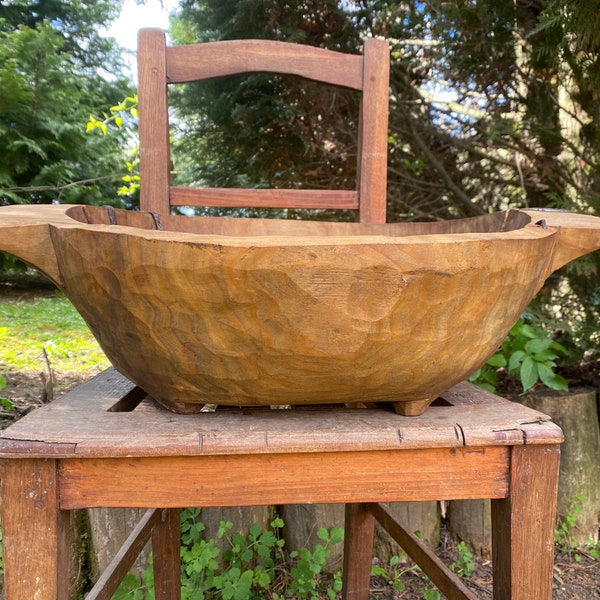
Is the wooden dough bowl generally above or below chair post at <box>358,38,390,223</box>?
below

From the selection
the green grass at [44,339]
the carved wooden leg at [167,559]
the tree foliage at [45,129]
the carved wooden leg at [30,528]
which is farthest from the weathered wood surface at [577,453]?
the tree foliage at [45,129]

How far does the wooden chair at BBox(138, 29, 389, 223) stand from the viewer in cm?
111

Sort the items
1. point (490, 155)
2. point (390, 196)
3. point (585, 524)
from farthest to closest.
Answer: point (390, 196), point (490, 155), point (585, 524)

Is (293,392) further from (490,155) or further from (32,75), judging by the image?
(32,75)

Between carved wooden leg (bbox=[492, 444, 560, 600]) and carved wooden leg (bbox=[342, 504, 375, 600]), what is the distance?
2.11 ft

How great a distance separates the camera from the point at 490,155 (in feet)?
6.50

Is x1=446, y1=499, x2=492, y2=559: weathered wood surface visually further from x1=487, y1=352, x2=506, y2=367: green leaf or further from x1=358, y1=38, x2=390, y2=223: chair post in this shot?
x1=358, y1=38, x2=390, y2=223: chair post

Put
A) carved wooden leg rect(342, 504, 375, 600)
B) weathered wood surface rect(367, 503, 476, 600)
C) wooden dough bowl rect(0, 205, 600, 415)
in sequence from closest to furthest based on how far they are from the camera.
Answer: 1. wooden dough bowl rect(0, 205, 600, 415)
2. weathered wood surface rect(367, 503, 476, 600)
3. carved wooden leg rect(342, 504, 375, 600)

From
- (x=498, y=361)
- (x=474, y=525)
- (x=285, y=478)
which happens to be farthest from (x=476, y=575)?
(x=285, y=478)

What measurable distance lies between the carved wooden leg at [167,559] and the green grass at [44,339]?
0.77 m

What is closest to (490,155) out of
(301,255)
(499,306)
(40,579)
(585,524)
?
(585,524)

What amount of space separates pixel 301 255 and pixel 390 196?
1807mm

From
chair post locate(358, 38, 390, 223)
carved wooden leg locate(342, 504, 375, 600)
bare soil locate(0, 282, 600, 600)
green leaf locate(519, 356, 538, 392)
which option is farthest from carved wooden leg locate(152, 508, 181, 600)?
green leaf locate(519, 356, 538, 392)

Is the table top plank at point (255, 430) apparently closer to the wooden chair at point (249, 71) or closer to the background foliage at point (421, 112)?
the wooden chair at point (249, 71)
